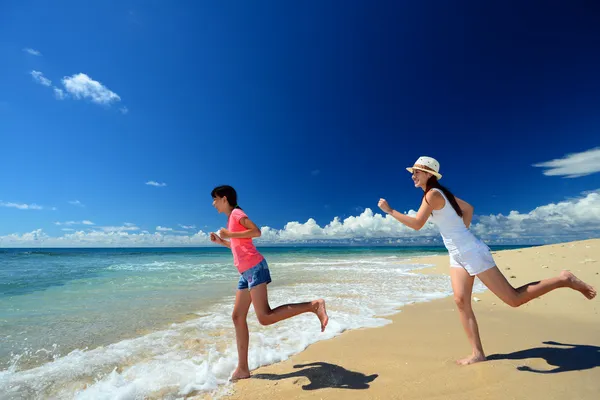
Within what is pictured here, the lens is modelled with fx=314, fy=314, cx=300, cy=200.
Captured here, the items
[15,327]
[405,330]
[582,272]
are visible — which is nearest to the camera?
[405,330]

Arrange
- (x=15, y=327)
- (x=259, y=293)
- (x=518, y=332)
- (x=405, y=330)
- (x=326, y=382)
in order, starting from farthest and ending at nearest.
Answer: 1. (x=15, y=327)
2. (x=405, y=330)
3. (x=518, y=332)
4. (x=259, y=293)
5. (x=326, y=382)

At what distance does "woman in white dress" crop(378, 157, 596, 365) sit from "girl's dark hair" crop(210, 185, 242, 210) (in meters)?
1.63

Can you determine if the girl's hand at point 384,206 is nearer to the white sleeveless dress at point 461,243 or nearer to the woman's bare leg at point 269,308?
the white sleeveless dress at point 461,243

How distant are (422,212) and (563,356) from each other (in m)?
2.15

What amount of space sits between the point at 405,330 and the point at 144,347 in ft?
12.4

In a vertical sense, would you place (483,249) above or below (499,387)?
above

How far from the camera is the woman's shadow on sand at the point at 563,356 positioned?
2.96 metres

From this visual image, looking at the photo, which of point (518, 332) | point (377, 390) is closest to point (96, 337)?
point (377, 390)

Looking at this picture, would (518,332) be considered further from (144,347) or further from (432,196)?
(144,347)

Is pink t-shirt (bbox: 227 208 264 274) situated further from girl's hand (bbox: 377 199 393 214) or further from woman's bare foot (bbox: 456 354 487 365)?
woman's bare foot (bbox: 456 354 487 365)

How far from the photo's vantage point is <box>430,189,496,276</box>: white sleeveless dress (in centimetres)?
305

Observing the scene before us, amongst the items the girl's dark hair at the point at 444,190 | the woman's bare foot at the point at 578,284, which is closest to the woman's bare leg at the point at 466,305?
the girl's dark hair at the point at 444,190

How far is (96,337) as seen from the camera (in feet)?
16.3

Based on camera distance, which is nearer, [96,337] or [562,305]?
[96,337]
